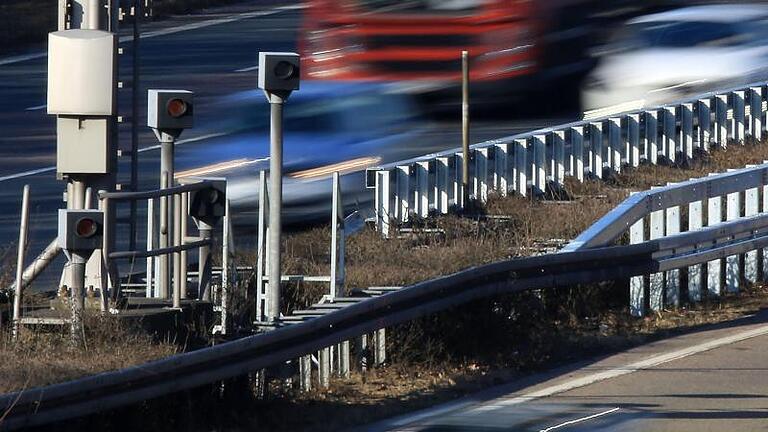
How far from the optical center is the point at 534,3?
2744 centimetres

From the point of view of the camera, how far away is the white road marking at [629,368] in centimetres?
951

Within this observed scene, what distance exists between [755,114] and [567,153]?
4588 mm

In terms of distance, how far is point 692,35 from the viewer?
27344mm

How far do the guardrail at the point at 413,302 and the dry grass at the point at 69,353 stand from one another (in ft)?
1.10

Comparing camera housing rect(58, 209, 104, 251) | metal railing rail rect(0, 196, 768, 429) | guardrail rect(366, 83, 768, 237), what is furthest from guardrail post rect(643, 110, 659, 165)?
camera housing rect(58, 209, 104, 251)

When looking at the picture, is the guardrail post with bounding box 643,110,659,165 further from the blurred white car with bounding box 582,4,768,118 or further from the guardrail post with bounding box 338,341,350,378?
the guardrail post with bounding box 338,341,350,378

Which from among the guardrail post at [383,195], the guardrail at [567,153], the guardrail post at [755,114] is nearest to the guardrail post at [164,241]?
the guardrail at [567,153]

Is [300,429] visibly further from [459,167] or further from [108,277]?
[459,167]

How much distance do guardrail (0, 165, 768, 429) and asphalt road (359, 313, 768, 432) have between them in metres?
0.62

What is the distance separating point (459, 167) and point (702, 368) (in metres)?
7.65

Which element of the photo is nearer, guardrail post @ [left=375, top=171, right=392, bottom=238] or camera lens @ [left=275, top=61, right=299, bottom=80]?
camera lens @ [left=275, top=61, right=299, bottom=80]

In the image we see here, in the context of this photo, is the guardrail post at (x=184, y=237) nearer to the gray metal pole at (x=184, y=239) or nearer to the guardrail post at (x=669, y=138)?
the gray metal pole at (x=184, y=239)

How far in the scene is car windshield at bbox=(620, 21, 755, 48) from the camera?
2697cm

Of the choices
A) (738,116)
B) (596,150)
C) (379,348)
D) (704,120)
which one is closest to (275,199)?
(379,348)
